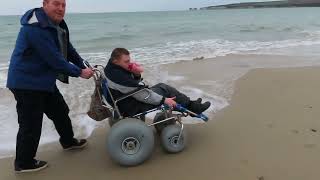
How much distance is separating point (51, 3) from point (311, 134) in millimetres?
3060

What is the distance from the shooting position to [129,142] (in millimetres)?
3965

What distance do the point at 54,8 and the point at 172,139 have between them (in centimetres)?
174

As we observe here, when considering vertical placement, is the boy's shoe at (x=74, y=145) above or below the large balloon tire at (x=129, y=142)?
below

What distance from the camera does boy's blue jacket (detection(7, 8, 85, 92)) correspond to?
3668 millimetres

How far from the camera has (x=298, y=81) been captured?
7312 millimetres

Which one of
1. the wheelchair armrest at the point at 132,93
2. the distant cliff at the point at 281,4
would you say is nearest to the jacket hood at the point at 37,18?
the wheelchair armrest at the point at 132,93

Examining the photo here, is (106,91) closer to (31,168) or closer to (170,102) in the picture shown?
(170,102)

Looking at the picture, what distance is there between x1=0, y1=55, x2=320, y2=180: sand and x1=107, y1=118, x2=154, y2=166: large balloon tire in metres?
0.10

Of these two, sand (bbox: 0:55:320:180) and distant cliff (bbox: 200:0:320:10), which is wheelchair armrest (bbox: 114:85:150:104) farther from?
distant cliff (bbox: 200:0:320:10)

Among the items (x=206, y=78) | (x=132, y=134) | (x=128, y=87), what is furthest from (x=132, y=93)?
(x=206, y=78)

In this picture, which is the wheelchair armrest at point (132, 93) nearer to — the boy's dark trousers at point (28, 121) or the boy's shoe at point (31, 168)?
the boy's dark trousers at point (28, 121)

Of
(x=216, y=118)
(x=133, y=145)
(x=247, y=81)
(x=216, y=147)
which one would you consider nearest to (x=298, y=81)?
(x=247, y=81)

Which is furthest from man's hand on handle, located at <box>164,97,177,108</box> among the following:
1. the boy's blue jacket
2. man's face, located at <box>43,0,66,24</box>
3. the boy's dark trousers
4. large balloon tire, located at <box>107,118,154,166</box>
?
man's face, located at <box>43,0,66,24</box>

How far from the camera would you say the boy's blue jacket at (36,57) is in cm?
367
